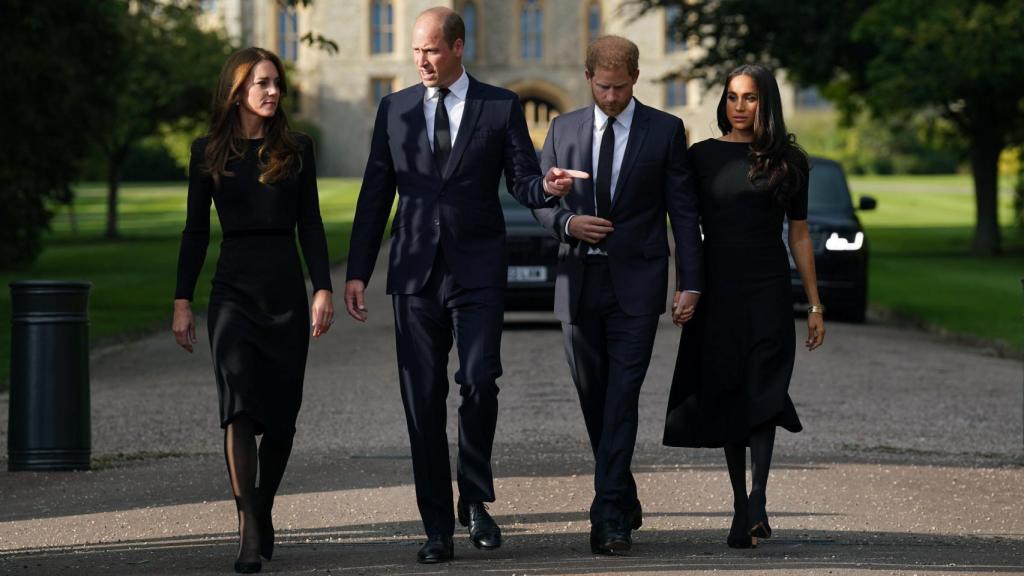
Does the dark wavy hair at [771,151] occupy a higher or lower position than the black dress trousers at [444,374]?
higher

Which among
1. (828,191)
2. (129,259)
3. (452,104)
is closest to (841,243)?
(828,191)

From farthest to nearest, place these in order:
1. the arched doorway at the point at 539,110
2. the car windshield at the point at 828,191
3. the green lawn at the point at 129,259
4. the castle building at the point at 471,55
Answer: the castle building at the point at 471,55
the arched doorway at the point at 539,110
the green lawn at the point at 129,259
the car windshield at the point at 828,191

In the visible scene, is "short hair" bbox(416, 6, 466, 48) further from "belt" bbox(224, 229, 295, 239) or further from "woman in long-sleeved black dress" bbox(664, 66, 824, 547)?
"woman in long-sleeved black dress" bbox(664, 66, 824, 547)

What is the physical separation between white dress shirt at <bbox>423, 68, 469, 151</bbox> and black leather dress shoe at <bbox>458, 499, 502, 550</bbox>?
Result: 1306 millimetres

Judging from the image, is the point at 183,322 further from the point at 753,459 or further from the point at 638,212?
the point at 753,459

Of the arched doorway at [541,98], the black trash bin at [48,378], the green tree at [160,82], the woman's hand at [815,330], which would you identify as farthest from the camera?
the arched doorway at [541,98]

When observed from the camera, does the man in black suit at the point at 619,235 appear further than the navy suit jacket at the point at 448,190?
Yes

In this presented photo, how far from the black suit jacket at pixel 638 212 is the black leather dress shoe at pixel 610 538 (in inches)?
31.2

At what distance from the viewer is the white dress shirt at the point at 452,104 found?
6.69 m

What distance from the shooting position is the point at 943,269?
30.5 metres

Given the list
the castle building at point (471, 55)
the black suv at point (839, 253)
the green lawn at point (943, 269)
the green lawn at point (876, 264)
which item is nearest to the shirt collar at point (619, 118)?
the green lawn at point (876, 264)

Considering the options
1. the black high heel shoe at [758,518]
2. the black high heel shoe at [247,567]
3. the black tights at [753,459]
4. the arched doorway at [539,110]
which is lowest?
the black high heel shoe at [247,567]

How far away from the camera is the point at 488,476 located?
661cm

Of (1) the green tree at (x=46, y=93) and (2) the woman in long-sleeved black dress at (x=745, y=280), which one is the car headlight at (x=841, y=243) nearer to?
(1) the green tree at (x=46, y=93)
